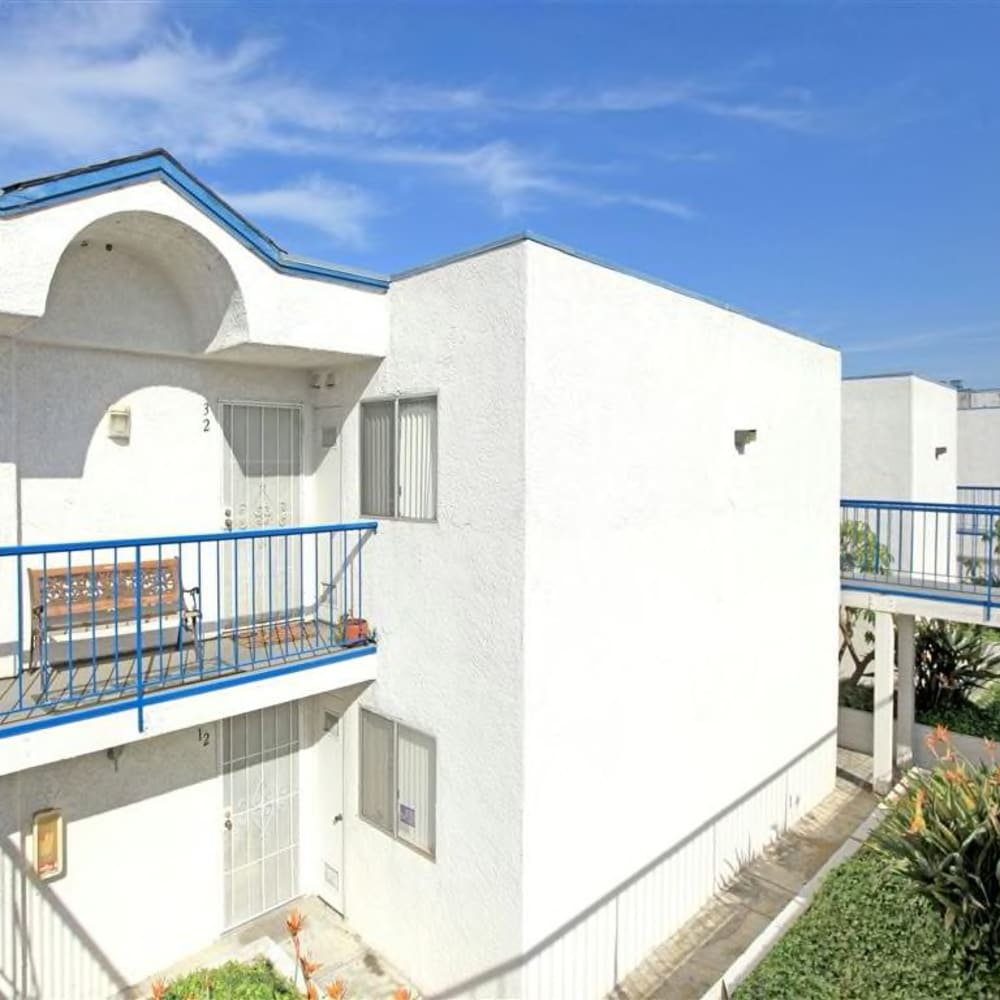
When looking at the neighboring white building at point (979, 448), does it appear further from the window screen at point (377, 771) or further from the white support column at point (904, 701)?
the window screen at point (377, 771)

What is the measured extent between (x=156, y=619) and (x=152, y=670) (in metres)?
0.88

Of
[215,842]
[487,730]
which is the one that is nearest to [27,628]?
[215,842]

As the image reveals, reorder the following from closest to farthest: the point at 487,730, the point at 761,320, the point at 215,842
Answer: the point at 487,730 < the point at 215,842 < the point at 761,320

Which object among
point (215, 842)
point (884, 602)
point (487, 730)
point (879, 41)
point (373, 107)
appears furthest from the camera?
point (884, 602)

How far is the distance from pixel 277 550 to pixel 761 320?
7376 mm

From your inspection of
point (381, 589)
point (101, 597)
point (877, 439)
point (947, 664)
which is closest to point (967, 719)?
point (947, 664)

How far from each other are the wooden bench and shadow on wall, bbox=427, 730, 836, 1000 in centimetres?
440

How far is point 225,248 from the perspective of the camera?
664 cm

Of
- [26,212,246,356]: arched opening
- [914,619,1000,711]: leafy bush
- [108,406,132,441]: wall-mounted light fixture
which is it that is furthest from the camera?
[914,619,1000,711]: leafy bush

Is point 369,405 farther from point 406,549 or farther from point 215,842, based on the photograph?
point 215,842

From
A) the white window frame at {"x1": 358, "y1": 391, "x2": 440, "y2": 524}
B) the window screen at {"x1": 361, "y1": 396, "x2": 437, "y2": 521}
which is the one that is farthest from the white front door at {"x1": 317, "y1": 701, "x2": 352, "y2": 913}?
the window screen at {"x1": 361, "y1": 396, "x2": 437, "y2": 521}

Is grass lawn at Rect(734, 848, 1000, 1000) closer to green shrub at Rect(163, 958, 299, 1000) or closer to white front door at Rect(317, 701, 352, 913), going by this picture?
green shrub at Rect(163, 958, 299, 1000)

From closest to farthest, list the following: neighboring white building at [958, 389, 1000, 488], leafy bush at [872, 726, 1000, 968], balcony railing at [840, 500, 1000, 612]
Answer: leafy bush at [872, 726, 1000, 968]
balcony railing at [840, 500, 1000, 612]
neighboring white building at [958, 389, 1000, 488]

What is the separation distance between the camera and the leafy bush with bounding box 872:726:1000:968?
18.4 ft
